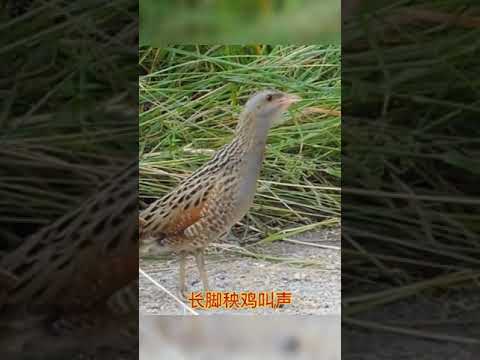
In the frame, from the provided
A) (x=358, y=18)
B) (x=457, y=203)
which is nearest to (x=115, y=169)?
(x=358, y=18)

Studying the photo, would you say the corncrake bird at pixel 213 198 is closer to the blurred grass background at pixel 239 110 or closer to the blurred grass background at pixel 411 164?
the blurred grass background at pixel 239 110

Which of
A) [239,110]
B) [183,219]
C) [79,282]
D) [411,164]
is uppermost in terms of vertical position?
[239,110]

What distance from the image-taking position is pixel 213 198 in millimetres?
1530

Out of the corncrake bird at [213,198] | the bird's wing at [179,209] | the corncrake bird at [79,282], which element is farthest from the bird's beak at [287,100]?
the corncrake bird at [79,282]

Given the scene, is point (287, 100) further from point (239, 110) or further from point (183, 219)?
point (183, 219)

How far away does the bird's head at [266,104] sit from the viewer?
151 cm

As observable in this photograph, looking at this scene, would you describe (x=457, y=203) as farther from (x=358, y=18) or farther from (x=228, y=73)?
(x=228, y=73)

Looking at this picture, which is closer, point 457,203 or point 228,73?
point 228,73

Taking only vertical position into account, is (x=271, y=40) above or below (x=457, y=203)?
above

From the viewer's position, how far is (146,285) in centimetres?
151

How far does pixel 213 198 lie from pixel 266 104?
0.25 m

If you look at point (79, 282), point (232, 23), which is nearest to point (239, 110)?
point (232, 23)

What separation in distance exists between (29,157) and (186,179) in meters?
0.38

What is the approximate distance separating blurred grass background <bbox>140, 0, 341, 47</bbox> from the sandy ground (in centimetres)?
45
